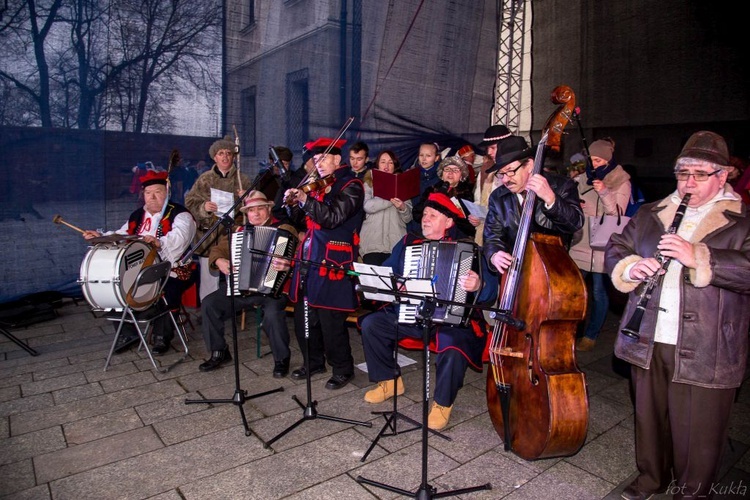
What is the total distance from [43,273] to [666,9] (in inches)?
312

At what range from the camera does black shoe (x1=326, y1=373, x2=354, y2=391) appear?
4.14m

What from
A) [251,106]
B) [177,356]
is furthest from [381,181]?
[251,106]

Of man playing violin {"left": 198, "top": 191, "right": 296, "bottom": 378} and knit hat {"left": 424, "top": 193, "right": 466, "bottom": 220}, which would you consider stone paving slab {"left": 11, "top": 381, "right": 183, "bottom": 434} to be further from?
knit hat {"left": 424, "top": 193, "right": 466, "bottom": 220}

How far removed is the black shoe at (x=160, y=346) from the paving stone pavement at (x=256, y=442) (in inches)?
12.1

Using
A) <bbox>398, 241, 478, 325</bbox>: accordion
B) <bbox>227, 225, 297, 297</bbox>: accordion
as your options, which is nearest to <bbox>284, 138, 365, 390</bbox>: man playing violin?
<bbox>227, 225, 297, 297</bbox>: accordion

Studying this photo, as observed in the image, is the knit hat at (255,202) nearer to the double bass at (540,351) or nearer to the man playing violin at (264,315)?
the man playing violin at (264,315)

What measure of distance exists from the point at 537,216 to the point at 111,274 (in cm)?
341

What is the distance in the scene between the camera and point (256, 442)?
3299mm

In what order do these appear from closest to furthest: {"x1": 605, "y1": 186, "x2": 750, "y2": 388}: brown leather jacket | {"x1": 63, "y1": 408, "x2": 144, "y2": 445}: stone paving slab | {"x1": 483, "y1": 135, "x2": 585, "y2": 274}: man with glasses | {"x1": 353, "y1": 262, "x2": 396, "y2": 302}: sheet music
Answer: {"x1": 605, "y1": 186, "x2": 750, "y2": 388}: brown leather jacket → {"x1": 353, "y1": 262, "x2": 396, "y2": 302}: sheet music → {"x1": 483, "y1": 135, "x2": 585, "y2": 274}: man with glasses → {"x1": 63, "y1": 408, "x2": 144, "y2": 445}: stone paving slab

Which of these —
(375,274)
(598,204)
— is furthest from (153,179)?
(598,204)

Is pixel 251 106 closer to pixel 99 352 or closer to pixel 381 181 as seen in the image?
pixel 381 181

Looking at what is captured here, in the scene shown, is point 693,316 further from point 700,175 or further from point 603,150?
point 603,150

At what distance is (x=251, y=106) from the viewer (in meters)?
6.70

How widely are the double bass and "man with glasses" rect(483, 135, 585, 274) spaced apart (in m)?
0.13
